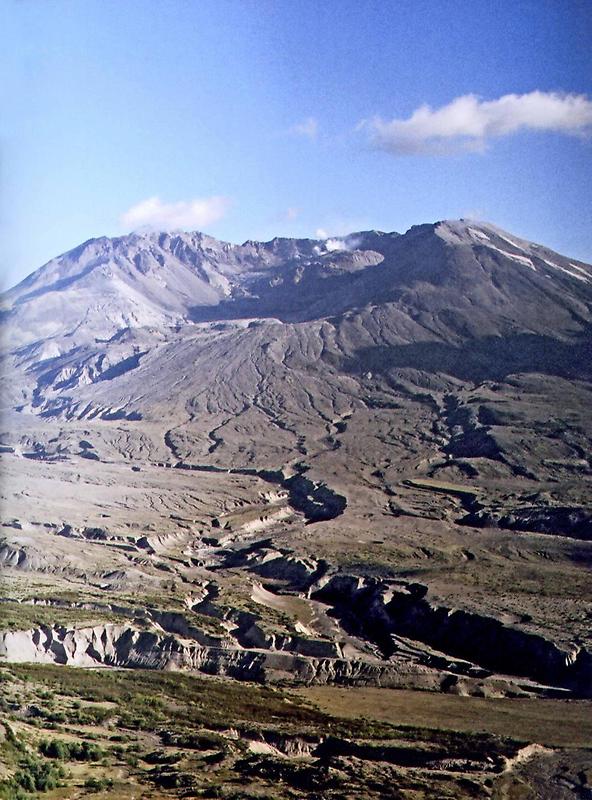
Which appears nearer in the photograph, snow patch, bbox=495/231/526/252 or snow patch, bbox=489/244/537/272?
snow patch, bbox=489/244/537/272

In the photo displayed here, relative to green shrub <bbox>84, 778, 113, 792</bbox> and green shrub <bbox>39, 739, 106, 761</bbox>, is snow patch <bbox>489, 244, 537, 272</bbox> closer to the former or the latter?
green shrub <bbox>39, 739, 106, 761</bbox>

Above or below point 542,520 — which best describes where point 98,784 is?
below

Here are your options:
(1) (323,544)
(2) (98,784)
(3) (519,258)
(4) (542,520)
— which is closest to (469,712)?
(2) (98,784)

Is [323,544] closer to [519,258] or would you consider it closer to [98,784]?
[98,784]

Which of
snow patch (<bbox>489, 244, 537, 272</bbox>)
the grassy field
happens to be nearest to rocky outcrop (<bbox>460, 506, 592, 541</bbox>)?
the grassy field

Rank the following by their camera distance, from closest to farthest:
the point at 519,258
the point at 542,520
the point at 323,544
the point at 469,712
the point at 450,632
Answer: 1. the point at 469,712
2. the point at 450,632
3. the point at 323,544
4. the point at 542,520
5. the point at 519,258

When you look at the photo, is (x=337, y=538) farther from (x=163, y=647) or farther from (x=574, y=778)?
(x=574, y=778)

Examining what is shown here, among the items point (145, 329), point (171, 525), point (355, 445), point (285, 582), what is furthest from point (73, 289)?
point (285, 582)

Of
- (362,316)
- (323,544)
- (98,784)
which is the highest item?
(362,316)

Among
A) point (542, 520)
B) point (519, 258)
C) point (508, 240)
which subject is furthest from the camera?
point (508, 240)

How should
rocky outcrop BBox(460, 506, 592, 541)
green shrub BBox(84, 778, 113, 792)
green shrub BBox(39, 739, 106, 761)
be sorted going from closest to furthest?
green shrub BBox(84, 778, 113, 792)
green shrub BBox(39, 739, 106, 761)
rocky outcrop BBox(460, 506, 592, 541)

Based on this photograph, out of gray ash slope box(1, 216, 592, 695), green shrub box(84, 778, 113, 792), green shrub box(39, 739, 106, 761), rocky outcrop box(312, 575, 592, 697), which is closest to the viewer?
green shrub box(84, 778, 113, 792)
